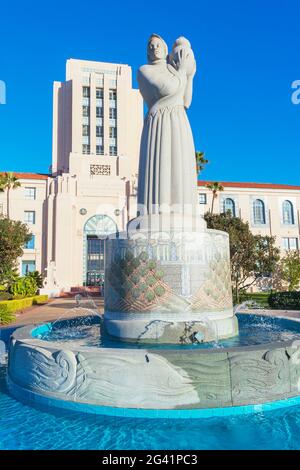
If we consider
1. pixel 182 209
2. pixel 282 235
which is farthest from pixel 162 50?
pixel 282 235

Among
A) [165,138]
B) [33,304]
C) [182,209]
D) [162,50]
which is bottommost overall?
[33,304]

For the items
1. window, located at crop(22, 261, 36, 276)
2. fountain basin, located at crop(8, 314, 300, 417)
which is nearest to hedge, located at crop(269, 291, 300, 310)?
fountain basin, located at crop(8, 314, 300, 417)

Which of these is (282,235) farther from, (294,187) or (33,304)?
(33,304)

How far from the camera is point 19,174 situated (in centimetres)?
4422

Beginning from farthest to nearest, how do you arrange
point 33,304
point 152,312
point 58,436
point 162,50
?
point 33,304, point 162,50, point 152,312, point 58,436

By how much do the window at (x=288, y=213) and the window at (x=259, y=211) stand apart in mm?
2982

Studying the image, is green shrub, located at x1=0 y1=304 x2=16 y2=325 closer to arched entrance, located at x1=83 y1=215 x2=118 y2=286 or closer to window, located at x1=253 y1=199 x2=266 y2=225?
arched entrance, located at x1=83 y1=215 x2=118 y2=286

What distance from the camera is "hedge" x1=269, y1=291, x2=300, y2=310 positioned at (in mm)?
19219

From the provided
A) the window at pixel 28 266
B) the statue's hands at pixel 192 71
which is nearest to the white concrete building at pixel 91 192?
the window at pixel 28 266

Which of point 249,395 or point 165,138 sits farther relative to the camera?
point 165,138

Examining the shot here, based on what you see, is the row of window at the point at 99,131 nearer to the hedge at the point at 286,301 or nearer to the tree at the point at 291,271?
the tree at the point at 291,271

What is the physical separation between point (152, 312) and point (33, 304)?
22.5 metres

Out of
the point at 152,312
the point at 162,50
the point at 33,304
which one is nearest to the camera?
the point at 152,312

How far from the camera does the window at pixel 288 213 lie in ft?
156
